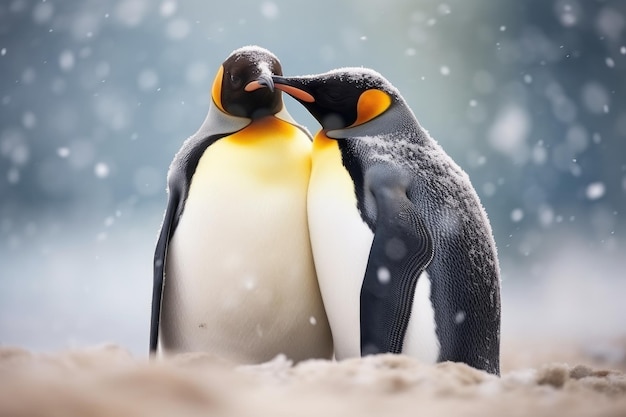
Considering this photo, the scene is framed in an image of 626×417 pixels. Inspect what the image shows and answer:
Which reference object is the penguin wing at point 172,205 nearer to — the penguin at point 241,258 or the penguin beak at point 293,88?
the penguin at point 241,258

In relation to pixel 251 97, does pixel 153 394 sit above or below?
below

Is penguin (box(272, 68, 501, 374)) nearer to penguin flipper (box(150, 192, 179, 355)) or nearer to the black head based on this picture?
the black head

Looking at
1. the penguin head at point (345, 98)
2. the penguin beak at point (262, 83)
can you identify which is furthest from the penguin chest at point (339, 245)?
the penguin beak at point (262, 83)

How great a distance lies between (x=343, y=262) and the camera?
74.8 inches

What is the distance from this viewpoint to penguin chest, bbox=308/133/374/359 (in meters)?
1.88

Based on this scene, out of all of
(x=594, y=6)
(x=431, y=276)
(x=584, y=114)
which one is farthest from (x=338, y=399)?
(x=594, y=6)

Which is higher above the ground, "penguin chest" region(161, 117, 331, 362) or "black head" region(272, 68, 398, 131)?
"black head" region(272, 68, 398, 131)

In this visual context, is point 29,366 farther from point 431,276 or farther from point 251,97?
point 251,97

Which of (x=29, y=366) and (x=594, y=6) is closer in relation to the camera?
(x=29, y=366)

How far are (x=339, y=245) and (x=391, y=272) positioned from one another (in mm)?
205

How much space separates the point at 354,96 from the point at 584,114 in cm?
574

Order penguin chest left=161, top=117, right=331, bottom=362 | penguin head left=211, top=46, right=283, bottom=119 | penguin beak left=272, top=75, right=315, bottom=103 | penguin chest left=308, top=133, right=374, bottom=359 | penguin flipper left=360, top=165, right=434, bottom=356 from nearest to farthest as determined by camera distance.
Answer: penguin flipper left=360, top=165, right=434, bottom=356
penguin chest left=308, top=133, right=374, bottom=359
penguin chest left=161, top=117, right=331, bottom=362
penguin beak left=272, top=75, right=315, bottom=103
penguin head left=211, top=46, right=283, bottom=119

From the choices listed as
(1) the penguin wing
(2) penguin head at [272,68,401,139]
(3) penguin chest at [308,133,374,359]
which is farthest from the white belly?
(1) the penguin wing

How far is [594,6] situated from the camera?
7.50 meters
